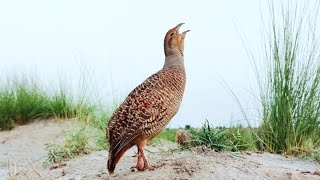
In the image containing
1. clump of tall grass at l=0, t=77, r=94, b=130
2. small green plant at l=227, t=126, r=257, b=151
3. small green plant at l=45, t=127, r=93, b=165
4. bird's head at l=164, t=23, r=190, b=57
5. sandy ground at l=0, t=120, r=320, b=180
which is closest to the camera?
sandy ground at l=0, t=120, r=320, b=180

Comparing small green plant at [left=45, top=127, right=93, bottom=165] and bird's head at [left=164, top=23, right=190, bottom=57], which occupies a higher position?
bird's head at [left=164, top=23, right=190, bottom=57]

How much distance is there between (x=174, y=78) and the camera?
231 inches

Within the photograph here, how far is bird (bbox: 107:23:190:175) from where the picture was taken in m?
5.52

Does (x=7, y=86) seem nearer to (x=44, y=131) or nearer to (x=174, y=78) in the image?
(x=44, y=131)

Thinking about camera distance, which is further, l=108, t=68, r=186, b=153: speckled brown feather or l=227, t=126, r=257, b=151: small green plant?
l=227, t=126, r=257, b=151: small green plant

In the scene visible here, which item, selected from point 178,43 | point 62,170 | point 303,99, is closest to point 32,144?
point 62,170

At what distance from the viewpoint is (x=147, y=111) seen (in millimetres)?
5570

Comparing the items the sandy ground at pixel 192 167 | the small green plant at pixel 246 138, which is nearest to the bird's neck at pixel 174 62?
the sandy ground at pixel 192 167

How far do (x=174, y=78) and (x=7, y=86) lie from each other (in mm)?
8098

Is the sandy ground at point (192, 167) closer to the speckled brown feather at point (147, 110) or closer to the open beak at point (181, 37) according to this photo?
the speckled brown feather at point (147, 110)

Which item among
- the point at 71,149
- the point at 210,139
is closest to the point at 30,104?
the point at 71,149

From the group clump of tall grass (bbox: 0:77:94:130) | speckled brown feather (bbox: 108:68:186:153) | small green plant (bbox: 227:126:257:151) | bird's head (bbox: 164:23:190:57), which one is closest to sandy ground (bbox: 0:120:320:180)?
speckled brown feather (bbox: 108:68:186:153)

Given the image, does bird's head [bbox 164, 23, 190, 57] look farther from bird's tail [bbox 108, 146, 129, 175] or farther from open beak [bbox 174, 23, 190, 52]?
bird's tail [bbox 108, 146, 129, 175]

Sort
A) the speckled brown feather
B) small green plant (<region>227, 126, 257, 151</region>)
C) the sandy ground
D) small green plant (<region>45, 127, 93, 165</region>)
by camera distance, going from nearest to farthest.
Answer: the speckled brown feather
the sandy ground
small green plant (<region>45, 127, 93, 165</region>)
small green plant (<region>227, 126, 257, 151</region>)
